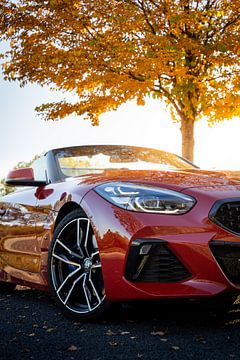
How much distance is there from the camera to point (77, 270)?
13.6 feet

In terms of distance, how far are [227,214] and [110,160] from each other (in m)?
1.88

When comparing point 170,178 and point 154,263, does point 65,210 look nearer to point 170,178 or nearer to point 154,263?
point 170,178

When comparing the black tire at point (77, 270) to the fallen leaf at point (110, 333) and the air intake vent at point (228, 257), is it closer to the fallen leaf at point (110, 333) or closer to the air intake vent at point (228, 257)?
the fallen leaf at point (110, 333)

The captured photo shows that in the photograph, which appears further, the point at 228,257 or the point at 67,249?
the point at 67,249

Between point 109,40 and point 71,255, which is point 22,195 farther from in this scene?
point 109,40

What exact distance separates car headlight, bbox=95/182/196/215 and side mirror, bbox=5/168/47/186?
1190 millimetres

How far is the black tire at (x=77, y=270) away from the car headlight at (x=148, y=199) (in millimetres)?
315

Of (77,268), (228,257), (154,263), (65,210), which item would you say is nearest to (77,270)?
(77,268)

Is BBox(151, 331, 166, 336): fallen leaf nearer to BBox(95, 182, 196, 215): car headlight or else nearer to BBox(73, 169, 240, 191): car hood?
BBox(95, 182, 196, 215): car headlight

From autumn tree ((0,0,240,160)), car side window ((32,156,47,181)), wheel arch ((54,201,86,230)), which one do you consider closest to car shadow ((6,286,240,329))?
wheel arch ((54,201,86,230))

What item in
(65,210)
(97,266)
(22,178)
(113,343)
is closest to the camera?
(113,343)

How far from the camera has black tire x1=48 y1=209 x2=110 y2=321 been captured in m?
3.97

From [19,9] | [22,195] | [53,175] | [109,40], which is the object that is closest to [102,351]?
[53,175]

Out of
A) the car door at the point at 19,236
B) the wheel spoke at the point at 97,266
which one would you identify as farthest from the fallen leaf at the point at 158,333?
the car door at the point at 19,236
